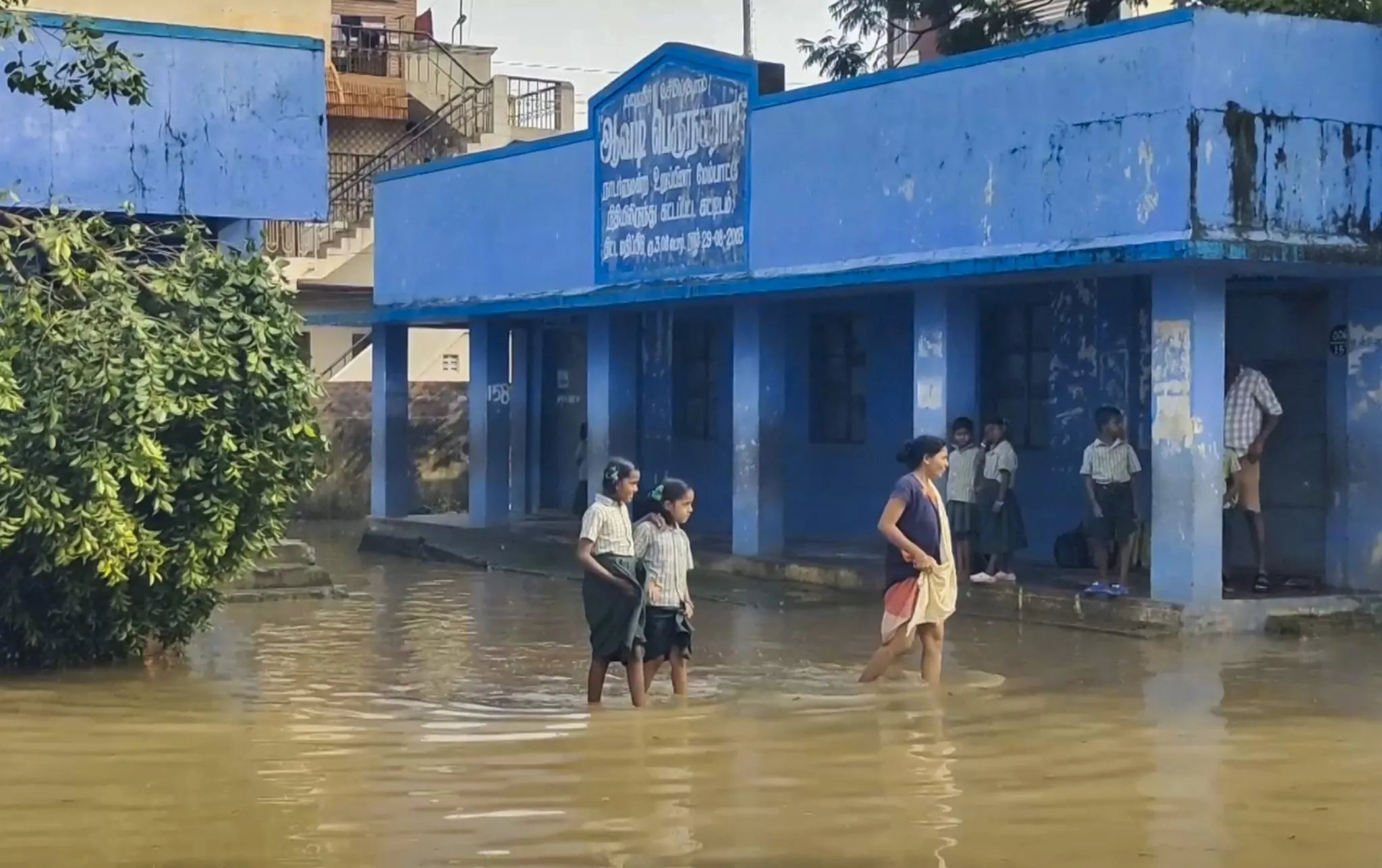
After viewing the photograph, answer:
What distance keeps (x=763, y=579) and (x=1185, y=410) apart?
18.2 feet

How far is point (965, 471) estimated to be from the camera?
17.0 meters

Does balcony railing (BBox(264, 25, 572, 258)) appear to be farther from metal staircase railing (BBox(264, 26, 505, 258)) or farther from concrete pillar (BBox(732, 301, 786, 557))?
concrete pillar (BBox(732, 301, 786, 557))

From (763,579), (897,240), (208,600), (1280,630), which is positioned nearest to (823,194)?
(897,240)

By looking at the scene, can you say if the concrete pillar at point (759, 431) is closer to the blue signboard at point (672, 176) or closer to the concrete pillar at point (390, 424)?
the blue signboard at point (672, 176)

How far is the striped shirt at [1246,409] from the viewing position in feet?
51.8

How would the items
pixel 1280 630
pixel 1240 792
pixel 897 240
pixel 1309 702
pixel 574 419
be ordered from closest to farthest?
pixel 1240 792
pixel 1309 702
pixel 1280 630
pixel 897 240
pixel 574 419

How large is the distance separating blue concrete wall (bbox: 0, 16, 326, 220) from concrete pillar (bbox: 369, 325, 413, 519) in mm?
7662

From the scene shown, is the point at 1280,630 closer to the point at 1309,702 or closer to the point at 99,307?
the point at 1309,702

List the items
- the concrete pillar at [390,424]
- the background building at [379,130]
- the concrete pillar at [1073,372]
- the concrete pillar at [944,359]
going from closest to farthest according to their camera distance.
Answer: the concrete pillar at [944,359]
the concrete pillar at [1073,372]
the concrete pillar at [390,424]
the background building at [379,130]

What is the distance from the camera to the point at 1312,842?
25.4 ft

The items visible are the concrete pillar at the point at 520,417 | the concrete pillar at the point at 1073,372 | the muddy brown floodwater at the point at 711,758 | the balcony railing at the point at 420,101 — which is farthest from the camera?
the balcony railing at the point at 420,101

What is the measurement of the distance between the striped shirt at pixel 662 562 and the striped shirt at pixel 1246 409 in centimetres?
640

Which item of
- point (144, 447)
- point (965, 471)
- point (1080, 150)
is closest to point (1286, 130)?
point (1080, 150)

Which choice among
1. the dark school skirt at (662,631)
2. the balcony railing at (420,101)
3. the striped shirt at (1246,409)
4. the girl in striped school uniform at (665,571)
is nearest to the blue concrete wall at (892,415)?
the striped shirt at (1246,409)
